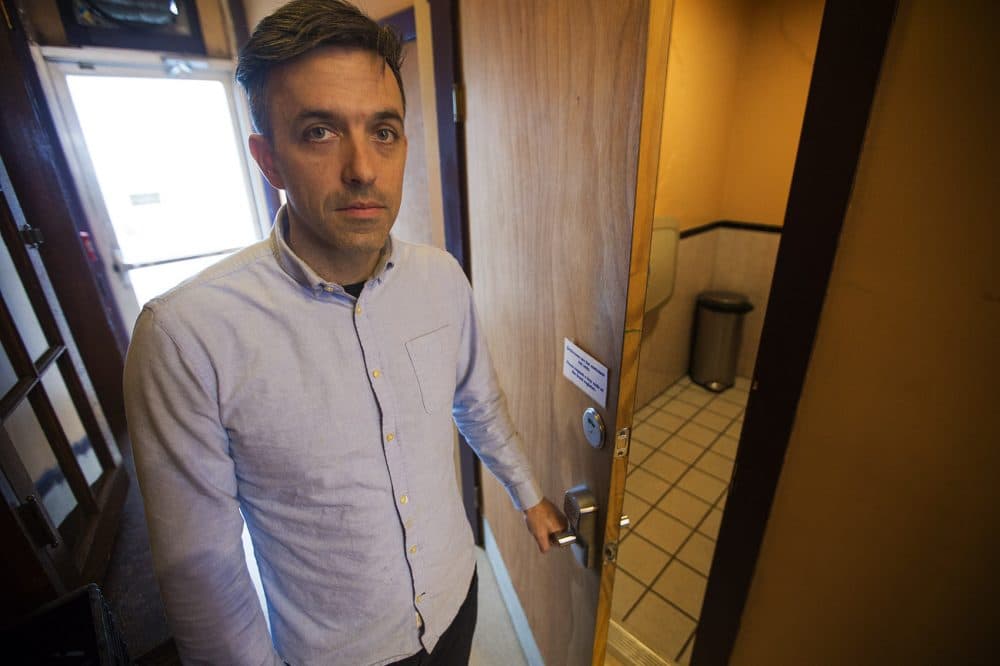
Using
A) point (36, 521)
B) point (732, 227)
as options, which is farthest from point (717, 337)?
point (36, 521)

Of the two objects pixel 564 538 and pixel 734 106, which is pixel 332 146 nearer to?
pixel 564 538

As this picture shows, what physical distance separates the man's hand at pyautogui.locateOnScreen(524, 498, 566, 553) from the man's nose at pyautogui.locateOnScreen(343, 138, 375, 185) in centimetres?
83

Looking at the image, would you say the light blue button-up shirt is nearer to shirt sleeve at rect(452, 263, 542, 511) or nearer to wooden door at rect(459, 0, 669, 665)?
shirt sleeve at rect(452, 263, 542, 511)

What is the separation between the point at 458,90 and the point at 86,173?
302 centimetres

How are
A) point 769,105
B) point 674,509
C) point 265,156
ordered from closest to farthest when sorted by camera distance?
point 265,156 < point 674,509 < point 769,105

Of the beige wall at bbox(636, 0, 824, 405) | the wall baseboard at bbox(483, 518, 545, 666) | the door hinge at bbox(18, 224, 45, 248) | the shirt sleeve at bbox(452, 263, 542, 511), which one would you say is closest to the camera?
the shirt sleeve at bbox(452, 263, 542, 511)

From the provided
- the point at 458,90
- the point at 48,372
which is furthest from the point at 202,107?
the point at 458,90

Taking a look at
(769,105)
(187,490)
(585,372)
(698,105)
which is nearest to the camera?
(187,490)

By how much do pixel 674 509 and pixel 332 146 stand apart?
233 cm

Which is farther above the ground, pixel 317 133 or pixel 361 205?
pixel 317 133

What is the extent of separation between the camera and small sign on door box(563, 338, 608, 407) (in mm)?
851

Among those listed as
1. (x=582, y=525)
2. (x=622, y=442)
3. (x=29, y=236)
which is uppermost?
(x=29, y=236)

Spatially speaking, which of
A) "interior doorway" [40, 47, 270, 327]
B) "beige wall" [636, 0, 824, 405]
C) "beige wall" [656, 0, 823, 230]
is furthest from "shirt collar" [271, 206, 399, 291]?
"interior doorway" [40, 47, 270, 327]

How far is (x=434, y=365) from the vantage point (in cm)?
93
